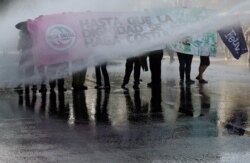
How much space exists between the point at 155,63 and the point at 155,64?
0.03 metres

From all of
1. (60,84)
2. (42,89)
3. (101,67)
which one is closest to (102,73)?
(101,67)

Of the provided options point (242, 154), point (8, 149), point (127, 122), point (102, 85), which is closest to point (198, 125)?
point (127, 122)

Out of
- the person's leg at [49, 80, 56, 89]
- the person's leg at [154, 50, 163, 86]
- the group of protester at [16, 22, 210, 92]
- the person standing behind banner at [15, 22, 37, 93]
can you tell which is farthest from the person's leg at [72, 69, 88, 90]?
the person's leg at [154, 50, 163, 86]

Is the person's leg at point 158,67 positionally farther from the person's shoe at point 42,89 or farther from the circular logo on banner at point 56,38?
the person's shoe at point 42,89

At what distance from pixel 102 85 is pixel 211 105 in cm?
433

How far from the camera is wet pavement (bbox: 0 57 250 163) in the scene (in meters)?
6.73

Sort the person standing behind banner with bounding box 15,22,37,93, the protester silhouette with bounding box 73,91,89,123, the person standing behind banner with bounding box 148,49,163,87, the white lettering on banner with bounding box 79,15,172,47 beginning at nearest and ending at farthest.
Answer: the protester silhouette with bounding box 73,91,89,123
the white lettering on banner with bounding box 79,15,172,47
the person standing behind banner with bounding box 15,22,37,93
the person standing behind banner with bounding box 148,49,163,87

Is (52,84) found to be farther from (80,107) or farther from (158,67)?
(80,107)

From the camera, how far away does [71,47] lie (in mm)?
12820

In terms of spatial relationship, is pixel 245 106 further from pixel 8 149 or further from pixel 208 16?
pixel 8 149

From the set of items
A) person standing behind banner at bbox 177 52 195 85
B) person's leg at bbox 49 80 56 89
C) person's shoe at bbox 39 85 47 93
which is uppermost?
person standing behind banner at bbox 177 52 195 85

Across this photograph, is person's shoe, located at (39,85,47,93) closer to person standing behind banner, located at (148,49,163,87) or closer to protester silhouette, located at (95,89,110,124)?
protester silhouette, located at (95,89,110,124)

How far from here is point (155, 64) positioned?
551 inches

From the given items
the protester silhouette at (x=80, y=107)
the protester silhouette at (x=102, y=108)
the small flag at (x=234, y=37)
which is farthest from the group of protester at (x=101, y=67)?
the small flag at (x=234, y=37)
